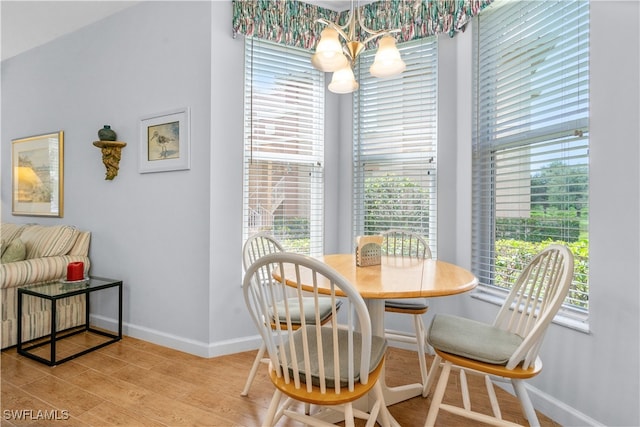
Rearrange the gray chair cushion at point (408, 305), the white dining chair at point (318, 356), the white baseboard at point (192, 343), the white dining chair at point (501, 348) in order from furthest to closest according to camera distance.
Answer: the white baseboard at point (192, 343)
the gray chair cushion at point (408, 305)
the white dining chair at point (501, 348)
the white dining chair at point (318, 356)

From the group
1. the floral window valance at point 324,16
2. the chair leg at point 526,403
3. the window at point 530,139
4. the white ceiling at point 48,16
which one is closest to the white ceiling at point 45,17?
the white ceiling at point 48,16

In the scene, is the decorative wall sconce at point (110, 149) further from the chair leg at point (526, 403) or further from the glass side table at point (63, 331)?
the chair leg at point (526, 403)

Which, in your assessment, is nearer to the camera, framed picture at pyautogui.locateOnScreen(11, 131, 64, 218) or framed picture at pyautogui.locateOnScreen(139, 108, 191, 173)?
framed picture at pyautogui.locateOnScreen(139, 108, 191, 173)

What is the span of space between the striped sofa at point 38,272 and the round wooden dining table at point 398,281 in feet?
7.81

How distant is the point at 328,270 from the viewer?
3.34 feet

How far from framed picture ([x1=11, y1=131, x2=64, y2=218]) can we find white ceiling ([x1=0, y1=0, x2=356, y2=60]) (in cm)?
97

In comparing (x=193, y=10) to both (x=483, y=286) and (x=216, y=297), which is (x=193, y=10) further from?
(x=483, y=286)

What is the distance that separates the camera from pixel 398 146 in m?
2.70

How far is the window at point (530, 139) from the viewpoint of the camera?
5.57ft

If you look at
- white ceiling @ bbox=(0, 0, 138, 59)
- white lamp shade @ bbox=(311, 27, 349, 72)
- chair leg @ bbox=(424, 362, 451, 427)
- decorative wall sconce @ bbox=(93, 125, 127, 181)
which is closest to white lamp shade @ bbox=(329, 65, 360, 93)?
white lamp shade @ bbox=(311, 27, 349, 72)

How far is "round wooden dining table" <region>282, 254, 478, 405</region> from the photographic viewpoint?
1.28 metres

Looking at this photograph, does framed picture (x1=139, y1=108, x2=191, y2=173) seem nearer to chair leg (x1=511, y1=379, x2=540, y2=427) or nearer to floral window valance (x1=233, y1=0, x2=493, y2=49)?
floral window valance (x1=233, y1=0, x2=493, y2=49)

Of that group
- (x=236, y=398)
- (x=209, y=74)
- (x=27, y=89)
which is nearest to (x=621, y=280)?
(x=236, y=398)

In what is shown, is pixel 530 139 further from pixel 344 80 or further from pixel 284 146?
pixel 284 146
